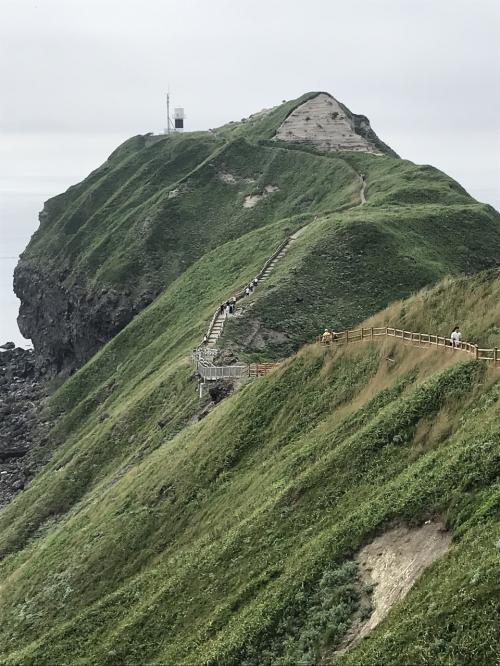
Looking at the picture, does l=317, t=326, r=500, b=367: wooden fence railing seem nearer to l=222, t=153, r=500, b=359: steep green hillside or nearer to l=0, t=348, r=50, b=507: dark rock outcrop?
l=222, t=153, r=500, b=359: steep green hillside

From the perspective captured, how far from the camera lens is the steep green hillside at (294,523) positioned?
699 inches

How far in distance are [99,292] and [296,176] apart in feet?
90.9

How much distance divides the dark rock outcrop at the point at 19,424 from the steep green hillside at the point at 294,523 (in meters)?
27.7

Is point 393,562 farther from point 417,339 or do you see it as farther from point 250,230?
point 250,230

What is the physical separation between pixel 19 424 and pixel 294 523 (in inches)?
2644

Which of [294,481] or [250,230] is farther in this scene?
[250,230]

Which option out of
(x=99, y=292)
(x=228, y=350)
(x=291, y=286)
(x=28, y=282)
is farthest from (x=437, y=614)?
(x=28, y=282)

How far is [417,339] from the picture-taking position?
30.4 metres

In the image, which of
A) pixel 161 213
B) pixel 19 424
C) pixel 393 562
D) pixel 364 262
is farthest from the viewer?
pixel 161 213

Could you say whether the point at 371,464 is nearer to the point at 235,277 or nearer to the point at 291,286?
the point at 291,286

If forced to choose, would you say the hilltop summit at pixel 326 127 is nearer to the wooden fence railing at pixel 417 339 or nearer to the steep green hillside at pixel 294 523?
the steep green hillside at pixel 294 523

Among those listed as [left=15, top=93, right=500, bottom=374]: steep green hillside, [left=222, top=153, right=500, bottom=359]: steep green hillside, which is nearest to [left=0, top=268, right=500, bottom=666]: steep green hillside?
[left=222, top=153, right=500, bottom=359]: steep green hillside

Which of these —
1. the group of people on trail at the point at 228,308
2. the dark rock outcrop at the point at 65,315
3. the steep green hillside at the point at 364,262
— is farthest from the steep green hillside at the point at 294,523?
the dark rock outcrop at the point at 65,315

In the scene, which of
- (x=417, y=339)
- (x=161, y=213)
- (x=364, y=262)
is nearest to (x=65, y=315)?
(x=161, y=213)
